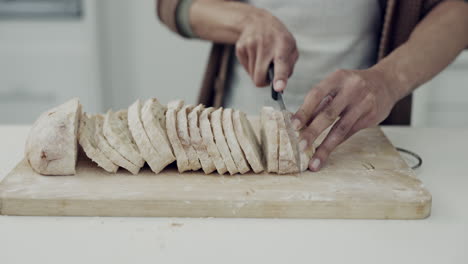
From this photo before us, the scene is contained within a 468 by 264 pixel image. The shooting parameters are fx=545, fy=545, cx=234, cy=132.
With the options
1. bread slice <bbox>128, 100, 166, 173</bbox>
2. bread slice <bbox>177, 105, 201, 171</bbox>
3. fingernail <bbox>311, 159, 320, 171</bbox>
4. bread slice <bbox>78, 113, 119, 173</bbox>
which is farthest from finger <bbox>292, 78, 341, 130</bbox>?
bread slice <bbox>78, 113, 119, 173</bbox>

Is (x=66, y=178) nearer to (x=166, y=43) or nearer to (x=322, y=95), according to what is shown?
(x=322, y=95)

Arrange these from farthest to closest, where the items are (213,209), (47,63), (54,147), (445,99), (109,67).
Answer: (109,67) → (47,63) → (445,99) → (54,147) → (213,209)

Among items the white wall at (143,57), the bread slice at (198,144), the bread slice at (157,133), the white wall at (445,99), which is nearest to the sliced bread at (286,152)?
the bread slice at (198,144)

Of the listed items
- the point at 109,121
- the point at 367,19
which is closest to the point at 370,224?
the point at 109,121

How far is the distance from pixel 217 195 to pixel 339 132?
48cm

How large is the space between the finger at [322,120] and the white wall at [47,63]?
2673 millimetres

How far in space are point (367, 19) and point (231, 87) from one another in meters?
0.71

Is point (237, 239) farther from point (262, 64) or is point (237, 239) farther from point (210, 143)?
point (262, 64)

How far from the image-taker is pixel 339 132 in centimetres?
174

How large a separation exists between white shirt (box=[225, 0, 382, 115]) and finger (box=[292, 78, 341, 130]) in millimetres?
710

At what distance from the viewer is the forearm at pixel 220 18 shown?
226 cm

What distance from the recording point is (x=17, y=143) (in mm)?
2049

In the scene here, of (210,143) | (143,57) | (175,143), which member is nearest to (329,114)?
(210,143)

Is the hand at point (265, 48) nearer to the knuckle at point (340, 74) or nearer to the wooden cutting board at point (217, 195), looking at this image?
the knuckle at point (340, 74)
